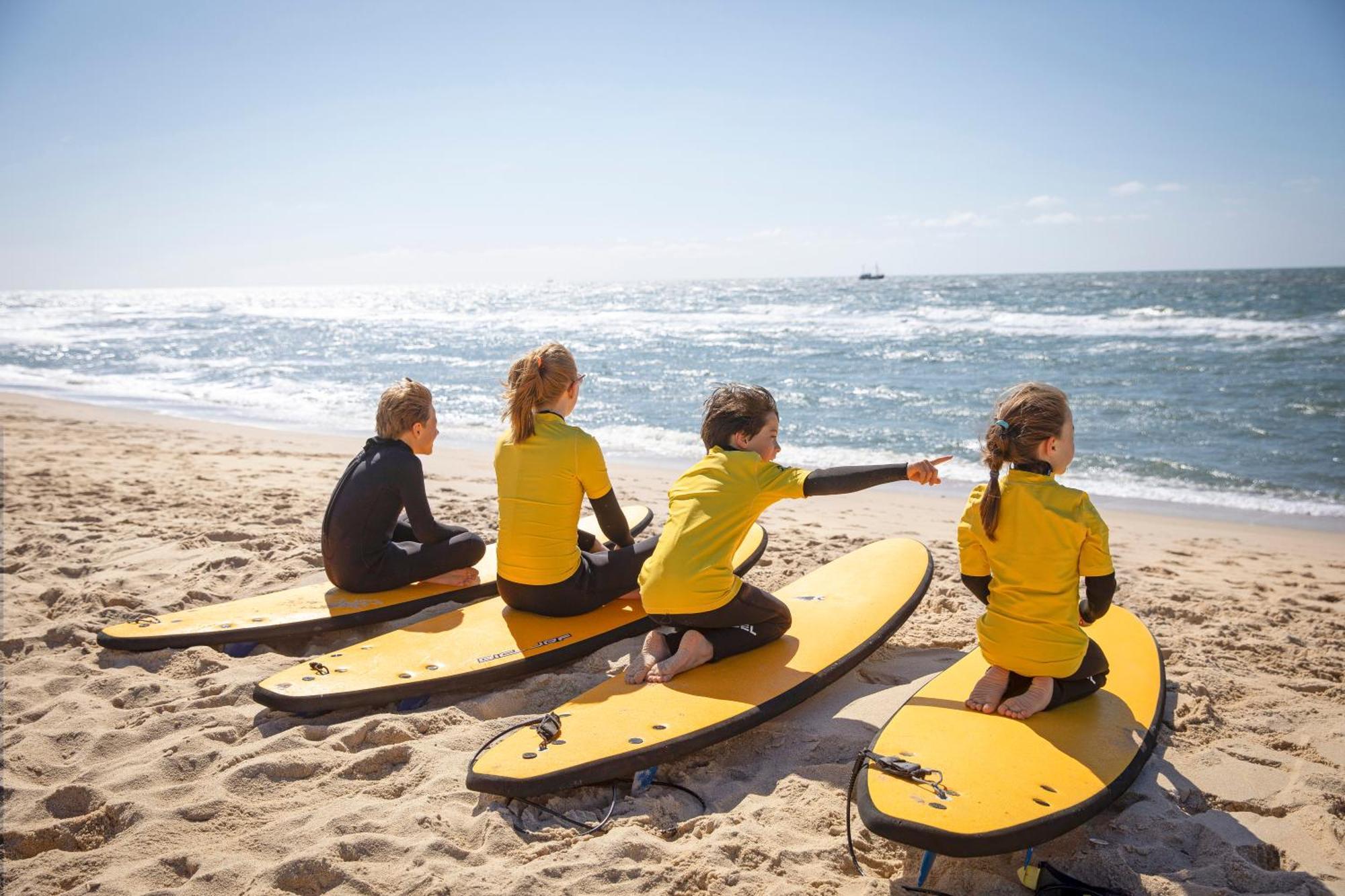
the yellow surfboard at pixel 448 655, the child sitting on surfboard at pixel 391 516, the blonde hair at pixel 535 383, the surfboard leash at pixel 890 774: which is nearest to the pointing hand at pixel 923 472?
the surfboard leash at pixel 890 774

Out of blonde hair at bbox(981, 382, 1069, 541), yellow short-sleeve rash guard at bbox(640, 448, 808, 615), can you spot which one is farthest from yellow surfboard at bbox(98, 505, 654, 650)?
blonde hair at bbox(981, 382, 1069, 541)

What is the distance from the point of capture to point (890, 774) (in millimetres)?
2748

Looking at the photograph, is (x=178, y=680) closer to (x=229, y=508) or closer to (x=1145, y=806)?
(x=229, y=508)

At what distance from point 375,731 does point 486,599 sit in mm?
1331

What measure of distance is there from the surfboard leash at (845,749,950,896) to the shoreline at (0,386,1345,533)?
6017 mm

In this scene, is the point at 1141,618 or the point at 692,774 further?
the point at 1141,618

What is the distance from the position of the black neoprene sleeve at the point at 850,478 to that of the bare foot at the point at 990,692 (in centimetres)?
84

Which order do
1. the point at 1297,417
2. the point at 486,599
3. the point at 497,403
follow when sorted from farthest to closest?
the point at 497,403 → the point at 1297,417 → the point at 486,599

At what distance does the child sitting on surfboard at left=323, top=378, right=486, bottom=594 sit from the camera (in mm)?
4438

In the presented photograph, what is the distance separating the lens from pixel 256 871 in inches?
99.1

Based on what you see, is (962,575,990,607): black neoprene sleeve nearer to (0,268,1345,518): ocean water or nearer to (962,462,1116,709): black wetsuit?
(962,462,1116,709): black wetsuit

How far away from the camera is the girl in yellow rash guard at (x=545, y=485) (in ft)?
13.2

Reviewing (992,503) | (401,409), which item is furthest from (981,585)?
(401,409)

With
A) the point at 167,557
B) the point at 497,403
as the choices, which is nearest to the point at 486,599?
the point at 167,557
